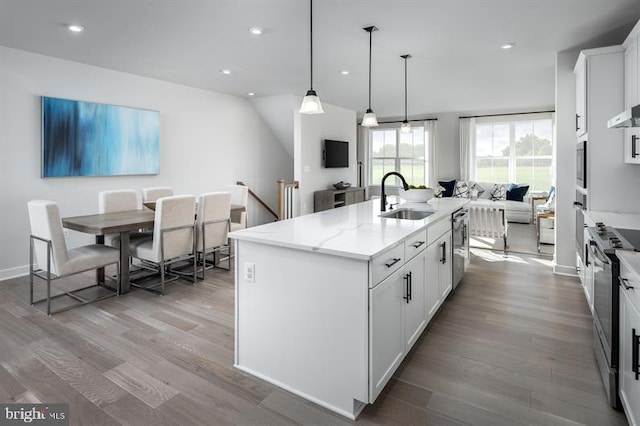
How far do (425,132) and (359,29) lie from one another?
250 inches

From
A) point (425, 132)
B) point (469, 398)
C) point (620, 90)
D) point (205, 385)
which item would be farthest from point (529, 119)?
point (205, 385)

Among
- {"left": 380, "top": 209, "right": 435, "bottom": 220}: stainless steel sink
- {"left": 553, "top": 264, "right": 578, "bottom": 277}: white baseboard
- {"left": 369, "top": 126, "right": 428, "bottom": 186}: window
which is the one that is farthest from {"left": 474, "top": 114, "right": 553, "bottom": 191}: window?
{"left": 380, "top": 209, "right": 435, "bottom": 220}: stainless steel sink

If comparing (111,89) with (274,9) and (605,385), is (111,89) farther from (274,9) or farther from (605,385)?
(605,385)

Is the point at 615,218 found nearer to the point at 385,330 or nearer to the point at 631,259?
the point at 631,259

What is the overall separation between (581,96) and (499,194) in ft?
16.6

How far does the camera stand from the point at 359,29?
3594 millimetres

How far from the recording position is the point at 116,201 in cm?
455

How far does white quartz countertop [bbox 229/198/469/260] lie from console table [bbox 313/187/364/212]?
4273 mm

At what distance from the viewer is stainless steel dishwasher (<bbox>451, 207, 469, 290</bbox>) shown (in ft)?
11.7

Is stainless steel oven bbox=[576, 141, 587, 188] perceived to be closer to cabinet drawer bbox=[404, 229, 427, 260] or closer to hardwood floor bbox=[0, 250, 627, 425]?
hardwood floor bbox=[0, 250, 627, 425]

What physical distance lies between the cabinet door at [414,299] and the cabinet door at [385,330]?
0.26 ft

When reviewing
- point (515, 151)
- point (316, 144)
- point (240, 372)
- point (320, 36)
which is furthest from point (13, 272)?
point (515, 151)

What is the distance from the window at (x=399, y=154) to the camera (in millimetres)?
9703

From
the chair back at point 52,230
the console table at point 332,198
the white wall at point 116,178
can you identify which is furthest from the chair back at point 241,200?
the chair back at point 52,230
